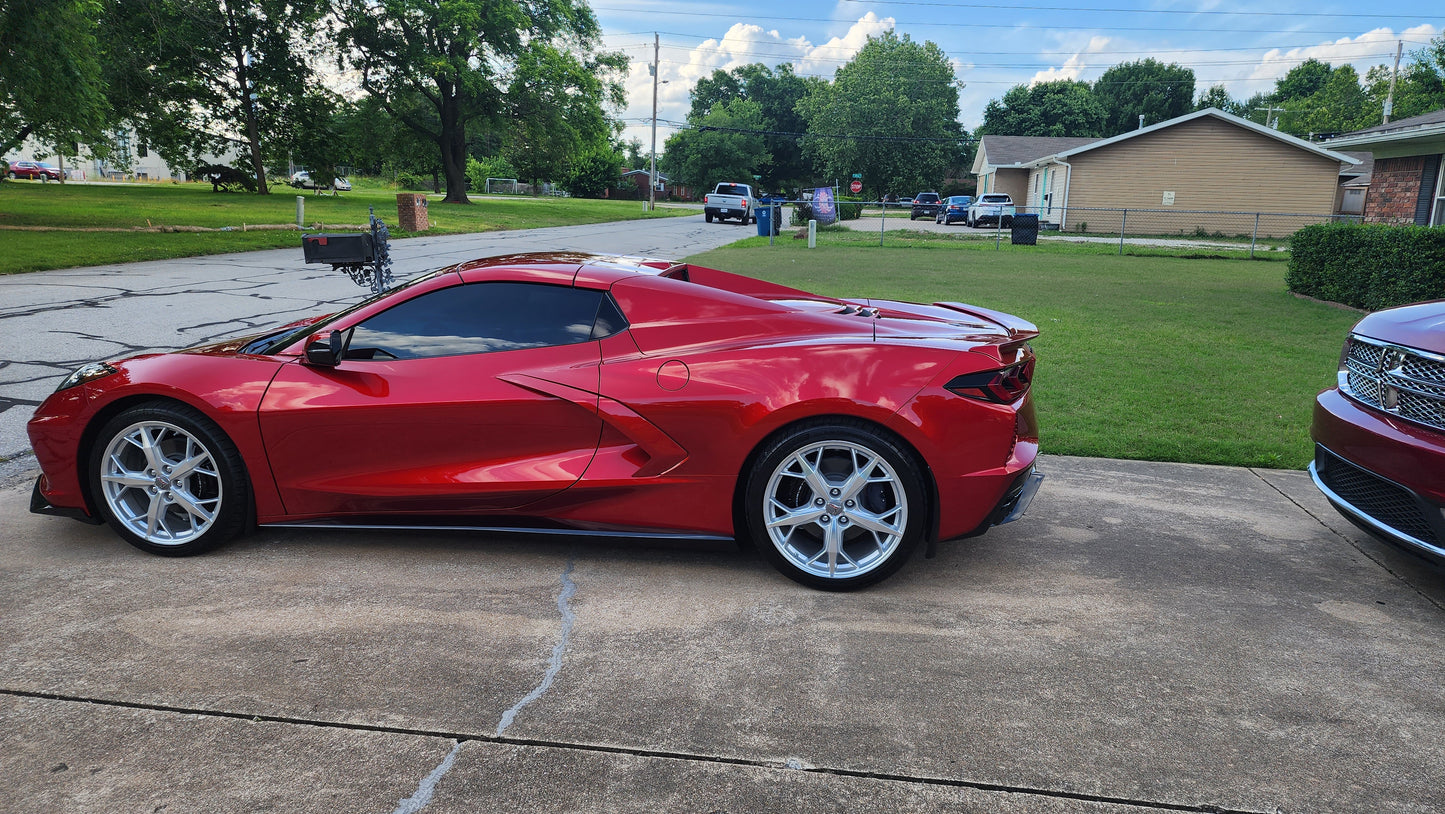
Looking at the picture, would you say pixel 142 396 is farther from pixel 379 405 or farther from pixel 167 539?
pixel 379 405

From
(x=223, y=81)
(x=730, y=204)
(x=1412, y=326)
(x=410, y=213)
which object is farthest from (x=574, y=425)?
(x=223, y=81)

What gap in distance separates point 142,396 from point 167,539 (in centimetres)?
63

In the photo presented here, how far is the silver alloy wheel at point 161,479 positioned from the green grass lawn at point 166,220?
466 inches

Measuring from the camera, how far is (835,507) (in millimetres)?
3693

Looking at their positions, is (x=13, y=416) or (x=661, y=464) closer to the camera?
(x=661, y=464)

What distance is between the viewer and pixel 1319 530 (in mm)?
4672

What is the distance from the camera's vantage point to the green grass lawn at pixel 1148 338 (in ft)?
21.0

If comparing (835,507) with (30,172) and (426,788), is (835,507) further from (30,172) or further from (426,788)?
(30,172)

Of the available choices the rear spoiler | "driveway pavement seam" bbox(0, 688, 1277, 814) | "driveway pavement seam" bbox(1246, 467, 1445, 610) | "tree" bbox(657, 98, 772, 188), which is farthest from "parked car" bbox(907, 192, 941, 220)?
"driveway pavement seam" bbox(0, 688, 1277, 814)

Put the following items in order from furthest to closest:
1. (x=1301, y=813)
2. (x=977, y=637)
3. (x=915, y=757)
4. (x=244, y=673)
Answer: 1. (x=977, y=637)
2. (x=244, y=673)
3. (x=915, y=757)
4. (x=1301, y=813)

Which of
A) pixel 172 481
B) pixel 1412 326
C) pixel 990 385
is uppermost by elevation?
pixel 1412 326

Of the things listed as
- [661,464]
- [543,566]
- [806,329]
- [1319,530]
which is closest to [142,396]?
[543,566]

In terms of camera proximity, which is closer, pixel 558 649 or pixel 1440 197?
pixel 558 649

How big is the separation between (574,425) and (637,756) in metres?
1.54
